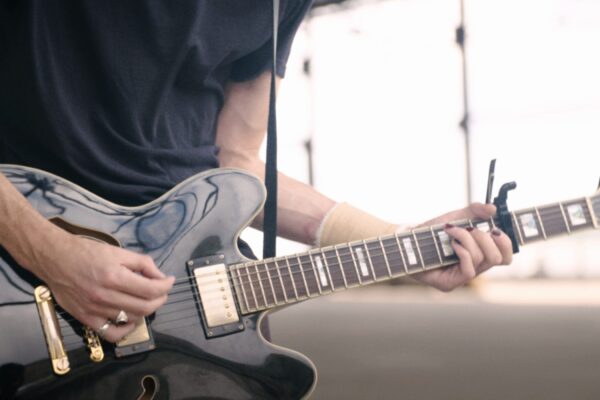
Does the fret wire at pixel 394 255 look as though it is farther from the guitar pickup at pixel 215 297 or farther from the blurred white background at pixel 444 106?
the blurred white background at pixel 444 106

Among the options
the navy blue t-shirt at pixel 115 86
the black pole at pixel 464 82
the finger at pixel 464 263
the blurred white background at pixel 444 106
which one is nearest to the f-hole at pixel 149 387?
the navy blue t-shirt at pixel 115 86

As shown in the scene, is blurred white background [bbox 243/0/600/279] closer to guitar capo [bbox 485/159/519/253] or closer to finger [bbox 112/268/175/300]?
guitar capo [bbox 485/159/519/253]

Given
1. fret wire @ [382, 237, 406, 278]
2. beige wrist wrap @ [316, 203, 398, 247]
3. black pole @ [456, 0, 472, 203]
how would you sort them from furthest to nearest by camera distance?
black pole @ [456, 0, 472, 203], beige wrist wrap @ [316, 203, 398, 247], fret wire @ [382, 237, 406, 278]

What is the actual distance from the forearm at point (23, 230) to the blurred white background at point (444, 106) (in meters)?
5.13

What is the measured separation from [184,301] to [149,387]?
12cm

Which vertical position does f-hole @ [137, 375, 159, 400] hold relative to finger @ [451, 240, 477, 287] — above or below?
below

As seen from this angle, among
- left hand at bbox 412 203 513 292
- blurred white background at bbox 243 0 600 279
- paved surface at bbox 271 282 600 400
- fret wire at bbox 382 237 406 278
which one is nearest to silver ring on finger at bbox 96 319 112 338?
fret wire at bbox 382 237 406 278

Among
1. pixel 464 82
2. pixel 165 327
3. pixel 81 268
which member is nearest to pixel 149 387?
pixel 165 327

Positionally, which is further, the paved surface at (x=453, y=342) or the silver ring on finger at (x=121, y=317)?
the paved surface at (x=453, y=342)

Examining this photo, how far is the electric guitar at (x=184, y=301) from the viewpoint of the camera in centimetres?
90

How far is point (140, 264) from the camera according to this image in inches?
35.0

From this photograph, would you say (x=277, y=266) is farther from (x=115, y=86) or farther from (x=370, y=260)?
(x=115, y=86)

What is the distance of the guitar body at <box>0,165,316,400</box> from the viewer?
2.95 ft

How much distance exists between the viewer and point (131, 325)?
3.02ft
